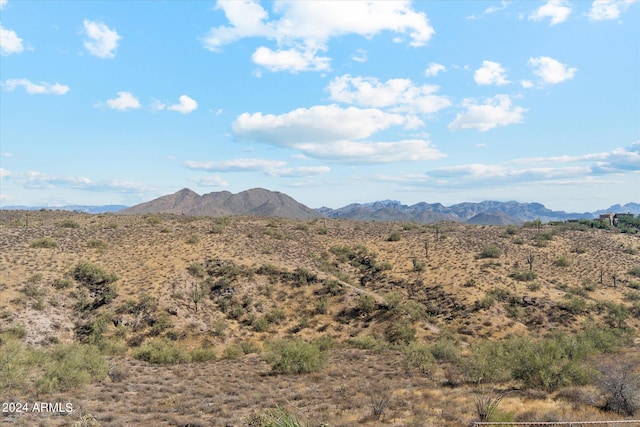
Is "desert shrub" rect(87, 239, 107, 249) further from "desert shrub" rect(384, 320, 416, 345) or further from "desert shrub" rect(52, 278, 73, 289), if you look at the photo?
"desert shrub" rect(384, 320, 416, 345)

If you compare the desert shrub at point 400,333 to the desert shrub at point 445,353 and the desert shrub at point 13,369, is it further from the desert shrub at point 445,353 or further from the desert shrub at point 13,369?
the desert shrub at point 13,369

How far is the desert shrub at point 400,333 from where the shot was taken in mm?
29641

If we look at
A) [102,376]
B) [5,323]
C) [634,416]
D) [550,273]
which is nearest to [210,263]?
[5,323]

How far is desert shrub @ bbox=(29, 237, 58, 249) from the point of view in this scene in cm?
4006

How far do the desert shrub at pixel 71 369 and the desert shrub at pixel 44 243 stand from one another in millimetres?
24724

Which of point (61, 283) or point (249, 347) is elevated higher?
point (61, 283)

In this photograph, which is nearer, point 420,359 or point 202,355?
point 420,359

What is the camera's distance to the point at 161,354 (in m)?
24.9

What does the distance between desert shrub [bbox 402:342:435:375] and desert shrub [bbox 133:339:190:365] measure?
1505cm

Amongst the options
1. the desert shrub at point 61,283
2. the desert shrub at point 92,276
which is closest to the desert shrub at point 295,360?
the desert shrub at point 92,276

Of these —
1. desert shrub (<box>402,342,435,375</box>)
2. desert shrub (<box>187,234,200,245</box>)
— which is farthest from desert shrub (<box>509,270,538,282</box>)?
desert shrub (<box>187,234,200,245</box>)

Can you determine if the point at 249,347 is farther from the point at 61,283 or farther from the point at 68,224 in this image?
the point at 68,224

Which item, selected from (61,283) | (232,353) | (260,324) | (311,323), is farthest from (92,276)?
(311,323)

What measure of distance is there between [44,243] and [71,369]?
97.8 ft
